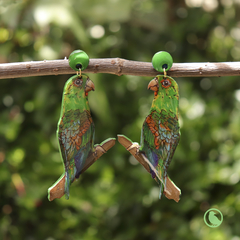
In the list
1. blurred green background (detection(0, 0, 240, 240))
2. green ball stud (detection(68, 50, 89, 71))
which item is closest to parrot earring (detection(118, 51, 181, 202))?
green ball stud (detection(68, 50, 89, 71))

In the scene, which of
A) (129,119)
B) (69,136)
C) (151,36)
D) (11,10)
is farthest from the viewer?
(151,36)

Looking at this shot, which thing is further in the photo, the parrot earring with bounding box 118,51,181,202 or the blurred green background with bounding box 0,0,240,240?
the blurred green background with bounding box 0,0,240,240

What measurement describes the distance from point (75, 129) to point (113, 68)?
0.13 metres

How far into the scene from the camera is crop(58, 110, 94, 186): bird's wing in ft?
1.62

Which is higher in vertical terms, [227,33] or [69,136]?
[69,136]

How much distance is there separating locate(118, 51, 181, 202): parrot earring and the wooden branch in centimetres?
3

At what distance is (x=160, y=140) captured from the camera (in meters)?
0.52

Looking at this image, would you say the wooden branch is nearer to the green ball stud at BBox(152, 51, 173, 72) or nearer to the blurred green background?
the green ball stud at BBox(152, 51, 173, 72)

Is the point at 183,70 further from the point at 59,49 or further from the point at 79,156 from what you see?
the point at 59,49

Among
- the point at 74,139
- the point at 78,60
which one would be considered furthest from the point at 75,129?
the point at 78,60

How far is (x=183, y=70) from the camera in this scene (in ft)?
1.68

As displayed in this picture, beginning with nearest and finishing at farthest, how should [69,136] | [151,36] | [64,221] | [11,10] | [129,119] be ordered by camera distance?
1. [69,136]
2. [11,10]
3. [64,221]
4. [129,119]
5. [151,36]

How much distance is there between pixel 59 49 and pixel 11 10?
24cm

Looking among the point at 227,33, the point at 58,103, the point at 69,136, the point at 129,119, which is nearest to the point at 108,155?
the point at 129,119
